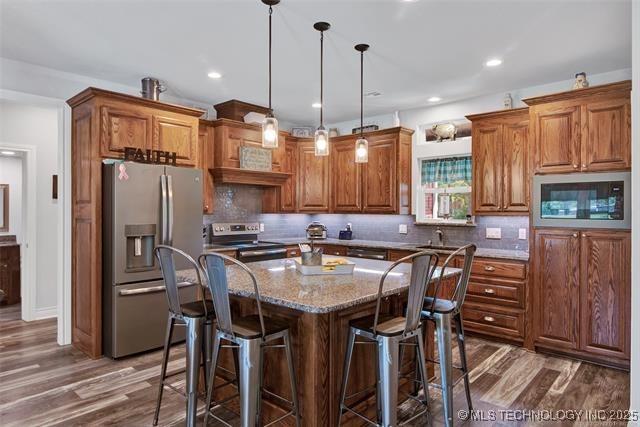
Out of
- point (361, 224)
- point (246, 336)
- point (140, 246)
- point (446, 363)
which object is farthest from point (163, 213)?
point (361, 224)

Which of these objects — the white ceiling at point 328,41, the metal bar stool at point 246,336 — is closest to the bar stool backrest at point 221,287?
the metal bar stool at point 246,336

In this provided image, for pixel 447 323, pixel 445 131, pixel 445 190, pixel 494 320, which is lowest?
pixel 494 320

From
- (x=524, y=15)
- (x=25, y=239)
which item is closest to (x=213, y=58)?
(x=524, y=15)

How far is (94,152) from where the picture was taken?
3494 millimetres

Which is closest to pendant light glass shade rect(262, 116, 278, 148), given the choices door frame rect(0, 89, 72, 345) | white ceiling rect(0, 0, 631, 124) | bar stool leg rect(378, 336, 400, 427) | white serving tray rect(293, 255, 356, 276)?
white ceiling rect(0, 0, 631, 124)

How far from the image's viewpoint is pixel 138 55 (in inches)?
132

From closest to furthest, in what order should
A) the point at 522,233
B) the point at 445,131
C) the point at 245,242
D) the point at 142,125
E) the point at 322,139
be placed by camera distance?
1. the point at 322,139
2. the point at 142,125
3. the point at 522,233
4. the point at 445,131
5. the point at 245,242

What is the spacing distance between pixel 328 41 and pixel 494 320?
309 centimetres

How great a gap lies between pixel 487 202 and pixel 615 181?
118 centimetres

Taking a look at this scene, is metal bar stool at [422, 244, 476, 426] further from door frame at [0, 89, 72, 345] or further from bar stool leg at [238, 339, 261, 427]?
door frame at [0, 89, 72, 345]

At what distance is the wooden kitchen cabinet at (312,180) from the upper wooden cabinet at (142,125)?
71.4 inches

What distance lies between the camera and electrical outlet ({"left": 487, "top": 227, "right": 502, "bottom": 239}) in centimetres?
445

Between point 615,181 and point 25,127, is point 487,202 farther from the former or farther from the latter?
point 25,127

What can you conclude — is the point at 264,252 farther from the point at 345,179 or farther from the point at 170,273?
the point at 170,273
